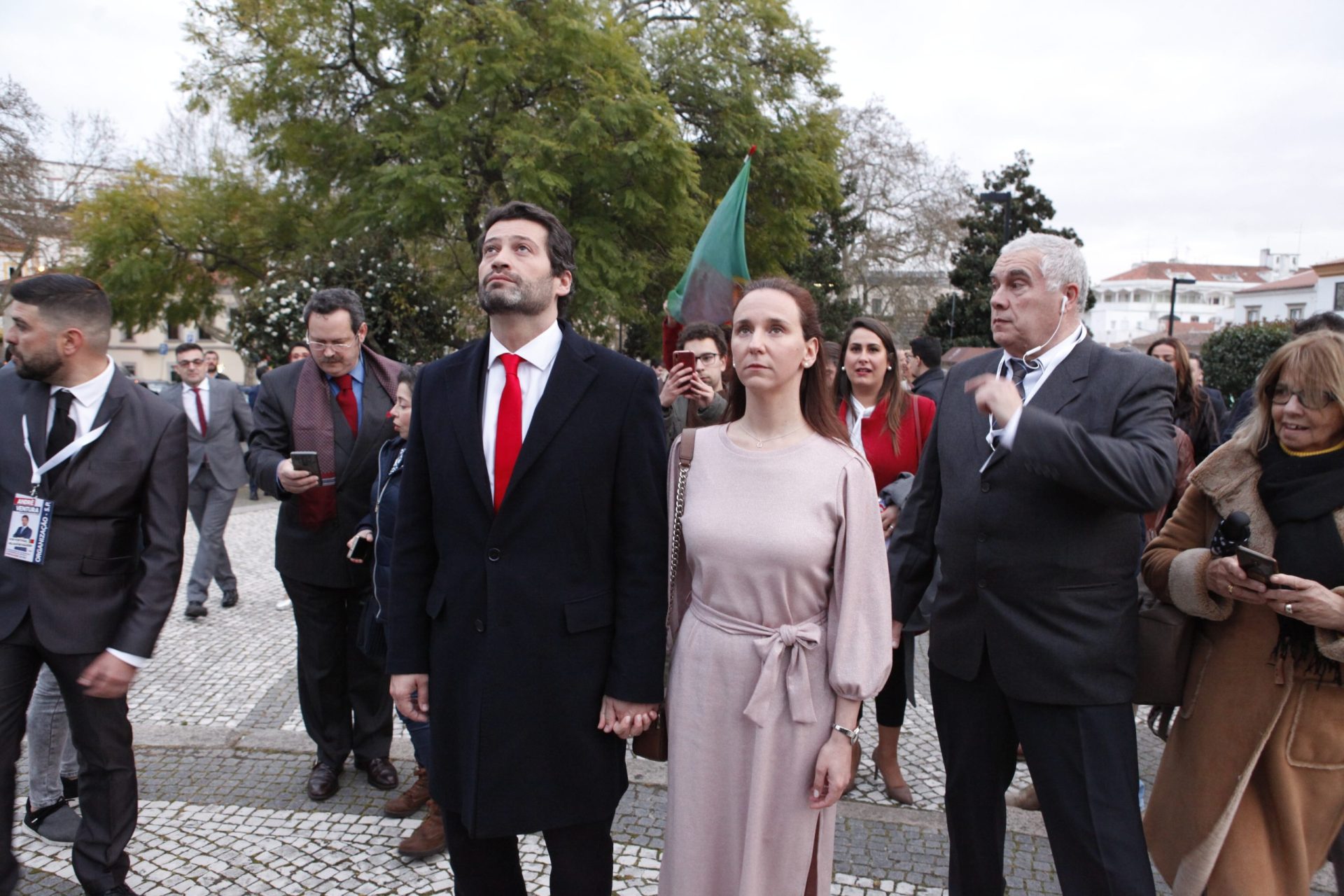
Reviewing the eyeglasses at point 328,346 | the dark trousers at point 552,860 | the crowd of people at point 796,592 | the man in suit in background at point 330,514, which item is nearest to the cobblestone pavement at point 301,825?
the man in suit in background at point 330,514

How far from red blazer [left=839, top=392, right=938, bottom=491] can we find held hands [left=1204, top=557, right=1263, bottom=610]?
177cm

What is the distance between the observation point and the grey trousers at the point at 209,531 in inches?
278

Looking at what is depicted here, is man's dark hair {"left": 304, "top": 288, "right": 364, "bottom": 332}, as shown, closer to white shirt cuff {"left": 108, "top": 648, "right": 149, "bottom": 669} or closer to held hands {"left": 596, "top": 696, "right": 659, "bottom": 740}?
white shirt cuff {"left": 108, "top": 648, "right": 149, "bottom": 669}

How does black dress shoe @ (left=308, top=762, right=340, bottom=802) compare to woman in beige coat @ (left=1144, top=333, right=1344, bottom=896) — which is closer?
woman in beige coat @ (left=1144, top=333, right=1344, bottom=896)

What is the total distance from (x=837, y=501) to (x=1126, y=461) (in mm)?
746

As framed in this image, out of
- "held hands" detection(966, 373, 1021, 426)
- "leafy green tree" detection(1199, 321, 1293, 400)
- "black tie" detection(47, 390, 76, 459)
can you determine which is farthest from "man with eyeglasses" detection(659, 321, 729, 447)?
"leafy green tree" detection(1199, 321, 1293, 400)

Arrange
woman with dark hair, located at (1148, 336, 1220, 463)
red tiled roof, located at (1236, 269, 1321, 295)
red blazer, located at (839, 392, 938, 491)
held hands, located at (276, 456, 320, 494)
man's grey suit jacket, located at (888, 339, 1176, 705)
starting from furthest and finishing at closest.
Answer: red tiled roof, located at (1236, 269, 1321, 295), woman with dark hair, located at (1148, 336, 1220, 463), red blazer, located at (839, 392, 938, 491), held hands, located at (276, 456, 320, 494), man's grey suit jacket, located at (888, 339, 1176, 705)

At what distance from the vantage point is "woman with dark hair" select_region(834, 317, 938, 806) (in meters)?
4.16

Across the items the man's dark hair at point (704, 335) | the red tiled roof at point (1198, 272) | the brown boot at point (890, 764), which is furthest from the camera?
the red tiled roof at point (1198, 272)

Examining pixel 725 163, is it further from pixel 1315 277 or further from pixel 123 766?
pixel 1315 277

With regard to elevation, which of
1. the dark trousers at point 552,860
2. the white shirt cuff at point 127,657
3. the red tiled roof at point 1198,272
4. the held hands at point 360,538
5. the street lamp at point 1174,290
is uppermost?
the red tiled roof at point 1198,272

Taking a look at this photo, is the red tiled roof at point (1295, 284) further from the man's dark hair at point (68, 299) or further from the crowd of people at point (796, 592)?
the man's dark hair at point (68, 299)

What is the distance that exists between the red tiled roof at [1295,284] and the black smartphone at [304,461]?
7019cm

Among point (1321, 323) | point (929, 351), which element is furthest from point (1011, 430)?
point (929, 351)
